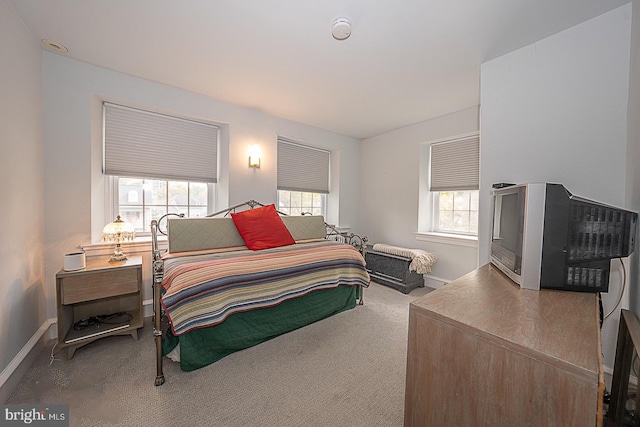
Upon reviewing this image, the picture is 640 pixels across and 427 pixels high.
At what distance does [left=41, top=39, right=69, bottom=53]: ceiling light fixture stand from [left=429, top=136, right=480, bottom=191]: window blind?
4055 mm

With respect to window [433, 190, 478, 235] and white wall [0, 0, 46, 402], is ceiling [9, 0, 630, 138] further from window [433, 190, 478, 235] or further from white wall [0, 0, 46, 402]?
window [433, 190, 478, 235]

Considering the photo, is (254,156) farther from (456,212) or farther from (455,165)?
(456,212)

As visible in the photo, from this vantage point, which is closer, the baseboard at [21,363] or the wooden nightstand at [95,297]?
the baseboard at [21,363]

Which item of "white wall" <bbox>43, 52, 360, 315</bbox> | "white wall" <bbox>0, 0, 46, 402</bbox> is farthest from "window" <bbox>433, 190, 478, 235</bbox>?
"white wall" <bbox>0, 0, 46, 402</bbox>

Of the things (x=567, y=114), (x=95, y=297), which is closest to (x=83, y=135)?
(x=95, y=297)

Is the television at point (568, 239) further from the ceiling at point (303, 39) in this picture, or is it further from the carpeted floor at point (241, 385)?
the ceiling at point (303, 39)

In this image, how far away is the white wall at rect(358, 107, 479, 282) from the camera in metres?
3.18

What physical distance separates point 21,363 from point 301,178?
10.5 feet

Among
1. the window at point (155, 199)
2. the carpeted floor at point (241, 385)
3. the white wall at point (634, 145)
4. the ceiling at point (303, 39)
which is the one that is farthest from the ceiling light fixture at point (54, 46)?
the white wall at point (634, 145)

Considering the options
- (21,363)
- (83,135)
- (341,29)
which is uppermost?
(341,29)

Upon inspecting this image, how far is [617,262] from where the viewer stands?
1494mm

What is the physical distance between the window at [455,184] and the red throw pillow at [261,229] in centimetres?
228

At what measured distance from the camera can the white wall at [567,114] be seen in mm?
1557

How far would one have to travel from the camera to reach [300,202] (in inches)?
157
